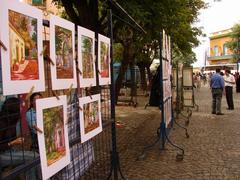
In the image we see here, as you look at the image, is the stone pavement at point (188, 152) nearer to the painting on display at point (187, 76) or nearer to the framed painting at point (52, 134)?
the painting on display at point (187, 76)

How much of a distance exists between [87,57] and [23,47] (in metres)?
1.33

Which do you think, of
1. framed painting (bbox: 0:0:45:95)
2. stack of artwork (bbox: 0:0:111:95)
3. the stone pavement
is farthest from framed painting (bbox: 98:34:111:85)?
the stone pavement

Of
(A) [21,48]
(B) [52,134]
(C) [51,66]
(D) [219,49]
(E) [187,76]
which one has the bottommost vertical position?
(B) [52,134]

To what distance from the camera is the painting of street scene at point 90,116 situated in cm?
364

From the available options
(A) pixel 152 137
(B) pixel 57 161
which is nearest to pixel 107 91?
(B) pixel 57 161

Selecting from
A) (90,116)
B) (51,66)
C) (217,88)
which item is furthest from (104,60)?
(217,88)

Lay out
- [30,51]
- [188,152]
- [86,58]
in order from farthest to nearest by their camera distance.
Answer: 1. [188,152]
2. [86,58]
3. [30,51]

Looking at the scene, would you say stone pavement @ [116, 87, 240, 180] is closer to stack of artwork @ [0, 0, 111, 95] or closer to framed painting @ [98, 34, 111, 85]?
framed painting @ [98, 34, 111, 85]

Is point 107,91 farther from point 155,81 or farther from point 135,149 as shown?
point 155,81

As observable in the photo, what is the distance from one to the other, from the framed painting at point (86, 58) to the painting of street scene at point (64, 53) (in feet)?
0.94

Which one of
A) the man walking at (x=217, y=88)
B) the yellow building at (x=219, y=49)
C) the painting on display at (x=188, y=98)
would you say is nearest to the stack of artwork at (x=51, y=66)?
the man walking at (x=217, y=88)

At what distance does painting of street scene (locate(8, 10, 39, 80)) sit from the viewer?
7.50ft

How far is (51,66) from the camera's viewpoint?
2.79 m

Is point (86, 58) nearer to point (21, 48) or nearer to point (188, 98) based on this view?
point (21, 48)
